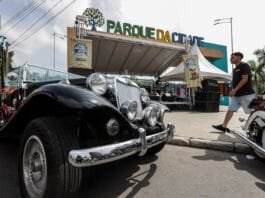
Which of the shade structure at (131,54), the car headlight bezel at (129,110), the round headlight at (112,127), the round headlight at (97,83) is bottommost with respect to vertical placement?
the round headlight at (112,127)

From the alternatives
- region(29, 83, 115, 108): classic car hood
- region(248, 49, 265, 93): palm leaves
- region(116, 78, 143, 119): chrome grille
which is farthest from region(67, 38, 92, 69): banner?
region(248, 49, 265, 93): palm leaves

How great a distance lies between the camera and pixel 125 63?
66.4 feet

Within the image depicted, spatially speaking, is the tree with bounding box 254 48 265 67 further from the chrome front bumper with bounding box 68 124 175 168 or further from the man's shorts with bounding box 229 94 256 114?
the chrome front bumper with bounding box 68 124 175 168

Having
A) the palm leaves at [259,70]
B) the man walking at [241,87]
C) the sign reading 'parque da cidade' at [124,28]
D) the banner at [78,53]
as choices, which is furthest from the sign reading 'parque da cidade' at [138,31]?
the palm leaves at [259,70]

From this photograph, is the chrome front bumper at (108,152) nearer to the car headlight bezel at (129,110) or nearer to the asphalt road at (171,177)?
the car headlight bezel at (129,110)

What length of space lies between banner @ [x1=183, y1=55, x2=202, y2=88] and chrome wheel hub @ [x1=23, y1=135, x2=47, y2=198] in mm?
9905

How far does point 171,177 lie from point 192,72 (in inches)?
367

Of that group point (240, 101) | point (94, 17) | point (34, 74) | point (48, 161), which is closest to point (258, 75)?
point (94, 17)

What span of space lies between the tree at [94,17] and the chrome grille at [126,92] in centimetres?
1351

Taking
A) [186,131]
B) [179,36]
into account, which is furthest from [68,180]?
[179,36]

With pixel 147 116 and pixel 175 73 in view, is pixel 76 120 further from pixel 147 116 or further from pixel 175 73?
pixel 175 73

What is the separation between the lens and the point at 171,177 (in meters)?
3.28

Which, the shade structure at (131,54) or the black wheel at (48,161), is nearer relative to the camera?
the black wheel at (48,161)

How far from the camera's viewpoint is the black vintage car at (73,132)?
7.18ft
